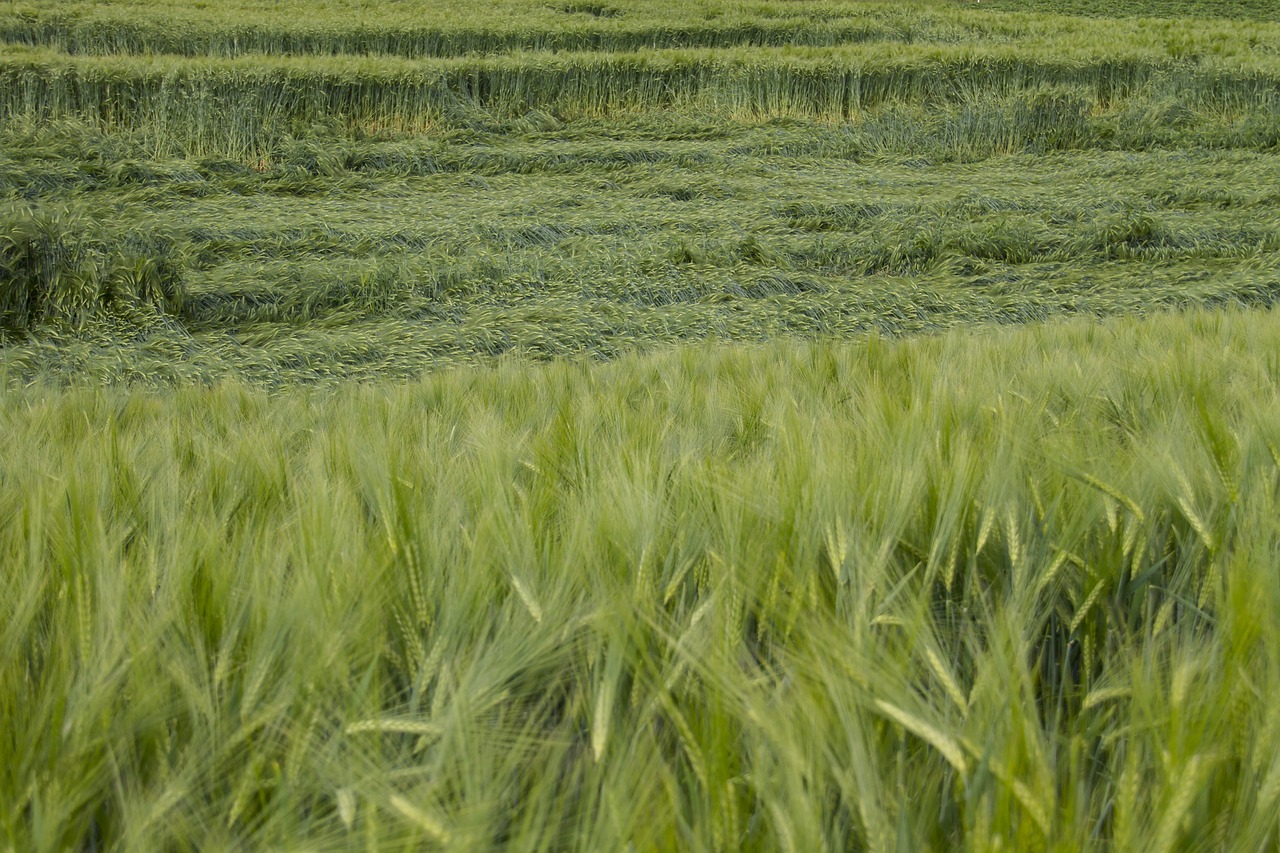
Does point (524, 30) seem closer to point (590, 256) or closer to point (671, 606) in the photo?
point (590, 256)

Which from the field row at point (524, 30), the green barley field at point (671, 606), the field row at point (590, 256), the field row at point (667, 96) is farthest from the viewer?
the field row at point (524, 30)

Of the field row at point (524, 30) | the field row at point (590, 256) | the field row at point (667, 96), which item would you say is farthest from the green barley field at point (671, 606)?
the field row at point (524, 30)

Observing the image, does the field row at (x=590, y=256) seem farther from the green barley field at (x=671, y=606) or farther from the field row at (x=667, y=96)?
the green barley field at (x=671, y=606)

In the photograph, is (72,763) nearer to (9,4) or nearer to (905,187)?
(905,187)

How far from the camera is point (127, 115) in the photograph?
10070 mm

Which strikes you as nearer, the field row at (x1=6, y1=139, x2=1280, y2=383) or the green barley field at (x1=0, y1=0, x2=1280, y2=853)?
the green barley field at (x1=0, y1=0, x2=1280, y2=853)

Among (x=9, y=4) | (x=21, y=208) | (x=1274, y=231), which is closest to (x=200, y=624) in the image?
(x=21, y=208)

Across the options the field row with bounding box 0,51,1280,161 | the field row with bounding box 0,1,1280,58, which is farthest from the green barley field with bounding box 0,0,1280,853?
the field row with bounding box 0,1,1280,58

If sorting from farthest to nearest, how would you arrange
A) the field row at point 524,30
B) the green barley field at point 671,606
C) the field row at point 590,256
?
the field row at point 524,30 < the field row at point 590,256 < the green barley field at point 671,606

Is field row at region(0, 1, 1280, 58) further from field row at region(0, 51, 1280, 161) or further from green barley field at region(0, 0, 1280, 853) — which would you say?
green barley field at region(0, 0, 1280, 853)

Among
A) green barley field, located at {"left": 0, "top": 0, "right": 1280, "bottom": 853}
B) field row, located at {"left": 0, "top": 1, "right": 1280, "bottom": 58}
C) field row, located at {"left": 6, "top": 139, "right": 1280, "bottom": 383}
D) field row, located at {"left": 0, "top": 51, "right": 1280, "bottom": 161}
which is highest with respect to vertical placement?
field row, located at {"left": 0, "top": 1, "right": 1280, "bottom": 58}

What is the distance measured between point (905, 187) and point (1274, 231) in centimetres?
315

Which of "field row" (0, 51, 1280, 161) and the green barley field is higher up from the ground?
"field row" (0, 51, 1280, 161)

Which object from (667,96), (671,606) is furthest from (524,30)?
(671,606)
